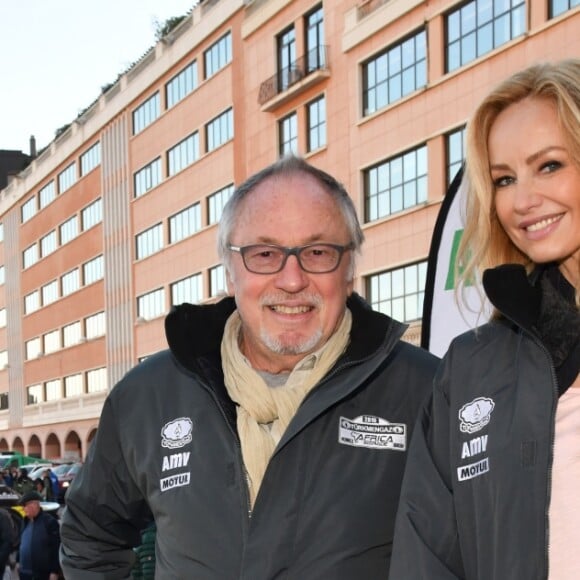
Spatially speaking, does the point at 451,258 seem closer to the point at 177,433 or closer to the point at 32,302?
the point at 177,433

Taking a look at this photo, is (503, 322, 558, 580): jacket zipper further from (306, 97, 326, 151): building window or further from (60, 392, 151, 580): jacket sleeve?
(306, 97, 326, 151): building window

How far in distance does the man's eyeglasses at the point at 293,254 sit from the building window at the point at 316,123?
1097 inches

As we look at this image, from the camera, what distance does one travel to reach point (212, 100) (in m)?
38.2

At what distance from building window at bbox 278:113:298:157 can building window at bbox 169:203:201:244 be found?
7.30 metres

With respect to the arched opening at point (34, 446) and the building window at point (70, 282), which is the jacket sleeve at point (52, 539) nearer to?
the building window at point (70, 282)

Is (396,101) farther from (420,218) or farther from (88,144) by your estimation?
(88,144)

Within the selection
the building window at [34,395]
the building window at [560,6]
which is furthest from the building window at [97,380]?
the building window at [560,6]

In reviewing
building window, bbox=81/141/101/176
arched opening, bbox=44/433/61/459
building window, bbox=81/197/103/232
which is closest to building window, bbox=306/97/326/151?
building window, bbox=81/197/103/232

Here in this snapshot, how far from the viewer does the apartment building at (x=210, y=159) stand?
25.5m

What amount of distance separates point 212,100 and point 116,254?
11.8 metres

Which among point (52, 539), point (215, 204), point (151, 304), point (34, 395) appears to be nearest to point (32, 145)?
point (34, 395)

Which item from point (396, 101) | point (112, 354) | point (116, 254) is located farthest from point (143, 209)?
point (396, 101)

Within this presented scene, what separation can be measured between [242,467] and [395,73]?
83.2ft

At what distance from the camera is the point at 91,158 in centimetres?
5119
